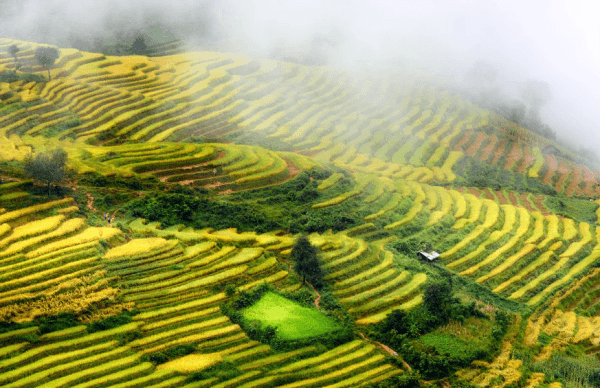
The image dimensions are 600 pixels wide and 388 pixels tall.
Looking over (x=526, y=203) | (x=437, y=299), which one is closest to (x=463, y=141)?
(x=526, y=203)

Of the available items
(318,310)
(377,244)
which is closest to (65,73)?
(377,244)

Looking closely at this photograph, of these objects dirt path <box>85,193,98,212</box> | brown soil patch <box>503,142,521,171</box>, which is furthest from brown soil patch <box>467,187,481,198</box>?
dirt path <box>85,193,98,212</box>

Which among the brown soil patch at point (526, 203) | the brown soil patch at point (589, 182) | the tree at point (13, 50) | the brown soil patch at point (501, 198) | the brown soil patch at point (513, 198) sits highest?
the tree at point (13, 50)

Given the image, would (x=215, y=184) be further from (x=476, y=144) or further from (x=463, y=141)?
(x=476, y=144)

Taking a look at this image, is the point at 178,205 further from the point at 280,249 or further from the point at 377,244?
the point at 377,244

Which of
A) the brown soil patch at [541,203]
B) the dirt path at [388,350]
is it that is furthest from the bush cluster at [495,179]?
the dirt path at [388,350]

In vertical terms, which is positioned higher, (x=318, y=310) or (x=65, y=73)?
(x=65, y=73)

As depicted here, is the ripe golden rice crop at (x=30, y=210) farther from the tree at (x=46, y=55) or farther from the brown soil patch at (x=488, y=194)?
the brown soil patch at (x=488, y=194)

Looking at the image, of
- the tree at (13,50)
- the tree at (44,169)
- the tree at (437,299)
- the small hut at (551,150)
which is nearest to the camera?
the tree at (437,299)
